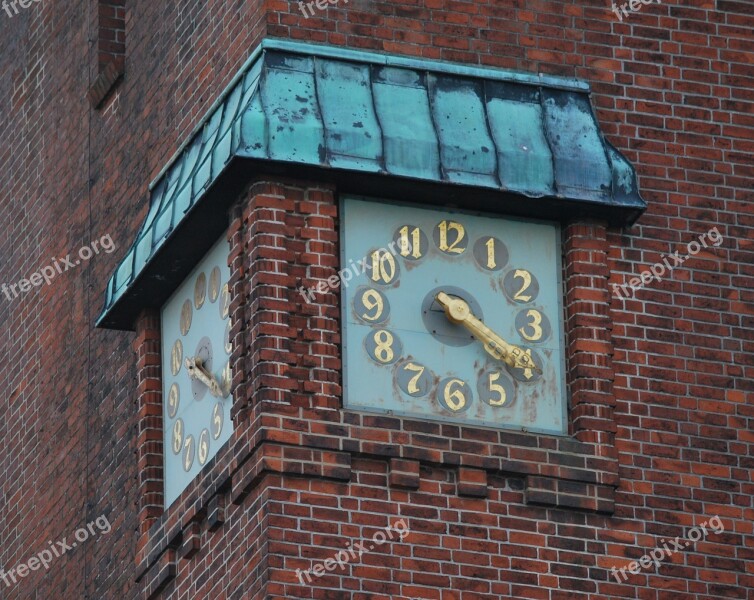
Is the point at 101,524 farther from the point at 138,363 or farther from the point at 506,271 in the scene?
the point at 506,271

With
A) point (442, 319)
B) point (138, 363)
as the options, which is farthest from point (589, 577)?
point (138, 363)

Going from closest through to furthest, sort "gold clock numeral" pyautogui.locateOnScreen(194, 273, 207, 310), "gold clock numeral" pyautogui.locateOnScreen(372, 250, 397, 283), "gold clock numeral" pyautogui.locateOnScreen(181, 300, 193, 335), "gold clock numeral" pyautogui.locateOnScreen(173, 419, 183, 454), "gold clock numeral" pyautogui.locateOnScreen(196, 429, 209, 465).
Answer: "gold clock numeral" pyautogui.locateOnScreen(372, 250, 397, 283) → "gold clock numeral" pyautogui.locateOnScreen(196, 429, 209, 465) → "gold clock numeral" pyautogui.locateOnScreen(194, 273, 207, 310) → "gold clock numeral" pyautogui.locateOnScreen(173, 419, 183, 454) → "gold clock numeral" pyautogui.locateOnScreen(181, 300, 193, 335)

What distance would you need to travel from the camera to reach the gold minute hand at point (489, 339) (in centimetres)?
2319

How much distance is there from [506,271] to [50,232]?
6813 mm

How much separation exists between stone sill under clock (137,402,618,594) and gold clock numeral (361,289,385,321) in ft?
2.69

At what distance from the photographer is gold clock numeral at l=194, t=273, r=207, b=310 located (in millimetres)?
24188

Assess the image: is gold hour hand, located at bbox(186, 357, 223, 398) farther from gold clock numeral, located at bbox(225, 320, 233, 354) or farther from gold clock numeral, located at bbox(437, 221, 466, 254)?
gold clock numeral, located at bbox(437, 221, 466, 254)

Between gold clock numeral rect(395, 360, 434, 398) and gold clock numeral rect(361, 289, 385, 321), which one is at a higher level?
gold clock numeral rect(361, 289, 385, 321)

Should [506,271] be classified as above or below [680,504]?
above

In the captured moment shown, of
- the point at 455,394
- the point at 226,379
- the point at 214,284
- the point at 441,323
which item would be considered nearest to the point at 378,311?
the point at 441,323

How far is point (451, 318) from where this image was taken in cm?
2322

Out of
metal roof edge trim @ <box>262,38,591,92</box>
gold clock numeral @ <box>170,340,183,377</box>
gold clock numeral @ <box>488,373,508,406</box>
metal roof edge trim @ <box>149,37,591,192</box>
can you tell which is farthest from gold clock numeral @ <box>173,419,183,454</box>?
metal roof edge trim @ <box>262,38,591,92</box>

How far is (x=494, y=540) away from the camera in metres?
22.6

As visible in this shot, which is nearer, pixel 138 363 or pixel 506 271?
pixel 506 271
